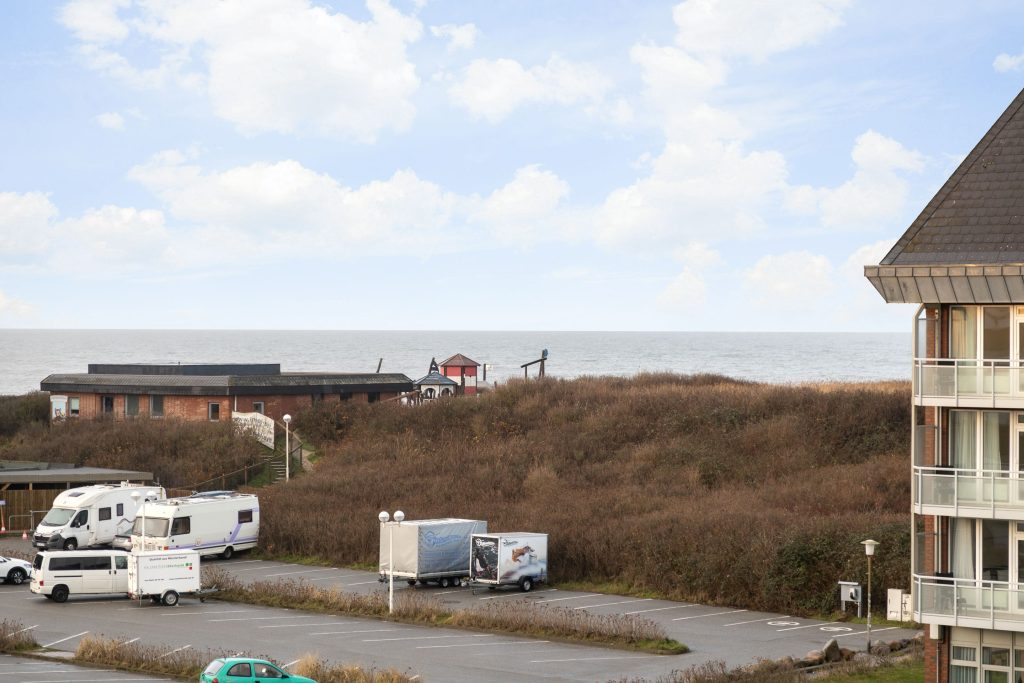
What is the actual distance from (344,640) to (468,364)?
5508 centimetres

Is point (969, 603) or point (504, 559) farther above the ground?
point (969, 603)

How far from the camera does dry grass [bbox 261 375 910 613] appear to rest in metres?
37.1

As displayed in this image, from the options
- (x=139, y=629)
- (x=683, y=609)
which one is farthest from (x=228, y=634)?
(x=683, y=609)

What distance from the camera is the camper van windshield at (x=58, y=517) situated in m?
44.6

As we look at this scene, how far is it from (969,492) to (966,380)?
2105 millimetres

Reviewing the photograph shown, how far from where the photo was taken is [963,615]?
2289 centimetres

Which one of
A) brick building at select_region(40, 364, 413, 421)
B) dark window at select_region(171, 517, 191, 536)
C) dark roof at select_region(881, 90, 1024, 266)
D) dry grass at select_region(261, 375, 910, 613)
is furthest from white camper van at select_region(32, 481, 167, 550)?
dark roof at select_region(881, 90, 1024, 266)

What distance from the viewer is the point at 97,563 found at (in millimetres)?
36625

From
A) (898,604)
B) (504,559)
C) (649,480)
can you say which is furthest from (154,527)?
(898,604)

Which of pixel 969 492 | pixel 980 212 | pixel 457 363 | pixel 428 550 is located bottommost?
pixel 428 550

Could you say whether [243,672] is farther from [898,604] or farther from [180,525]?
[180,525]

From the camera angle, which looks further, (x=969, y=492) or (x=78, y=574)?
(x=78, y=574)

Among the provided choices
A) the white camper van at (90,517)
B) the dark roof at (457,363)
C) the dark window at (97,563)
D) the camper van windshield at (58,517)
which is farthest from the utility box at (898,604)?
the dark roof at (457,363)

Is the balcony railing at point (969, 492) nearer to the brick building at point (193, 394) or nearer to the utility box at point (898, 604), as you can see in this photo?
the utility box at point (898, 604)
